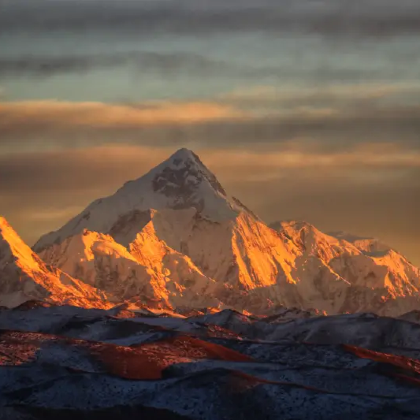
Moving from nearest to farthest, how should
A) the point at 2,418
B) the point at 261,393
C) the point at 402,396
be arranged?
the point at 2,418 → the point at 261,393 → the point at 402,396

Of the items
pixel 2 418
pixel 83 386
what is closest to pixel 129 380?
pixel 83 386

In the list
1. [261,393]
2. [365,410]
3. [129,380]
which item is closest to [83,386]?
[129,380]

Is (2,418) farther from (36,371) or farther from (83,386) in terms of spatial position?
(36,371)

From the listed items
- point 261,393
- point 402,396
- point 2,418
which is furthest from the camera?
point 402,396

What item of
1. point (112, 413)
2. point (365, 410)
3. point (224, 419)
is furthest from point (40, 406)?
point (365, 410)

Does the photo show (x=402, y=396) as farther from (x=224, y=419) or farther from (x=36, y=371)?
(x=36, y=371)

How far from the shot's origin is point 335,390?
19850cm

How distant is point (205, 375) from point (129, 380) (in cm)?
819

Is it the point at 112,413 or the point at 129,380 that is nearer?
the point at 112,413

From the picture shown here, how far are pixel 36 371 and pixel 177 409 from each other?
25.0 metres

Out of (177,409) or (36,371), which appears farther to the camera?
(36,371)

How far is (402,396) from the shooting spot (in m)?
192

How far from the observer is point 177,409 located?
175 metres

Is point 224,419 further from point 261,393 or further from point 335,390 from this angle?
point 335,390
